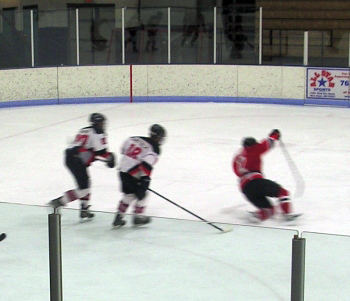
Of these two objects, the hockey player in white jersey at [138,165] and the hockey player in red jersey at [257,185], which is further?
the hockey player in red jersey at [257,185]

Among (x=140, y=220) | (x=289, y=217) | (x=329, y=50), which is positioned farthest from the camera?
(x=329, y=50)

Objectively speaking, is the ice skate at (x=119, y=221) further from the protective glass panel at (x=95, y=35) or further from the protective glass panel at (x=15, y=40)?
the protective glass panel at (x=95, y=35)

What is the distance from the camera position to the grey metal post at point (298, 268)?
241 centimetres

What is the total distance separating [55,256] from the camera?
8.96 feet

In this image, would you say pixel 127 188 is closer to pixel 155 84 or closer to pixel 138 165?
pixel 138 165

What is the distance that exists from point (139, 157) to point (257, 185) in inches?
36.2

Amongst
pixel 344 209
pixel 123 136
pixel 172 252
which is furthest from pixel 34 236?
pixel 123 136

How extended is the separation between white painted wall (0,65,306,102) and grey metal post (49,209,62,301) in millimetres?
10260

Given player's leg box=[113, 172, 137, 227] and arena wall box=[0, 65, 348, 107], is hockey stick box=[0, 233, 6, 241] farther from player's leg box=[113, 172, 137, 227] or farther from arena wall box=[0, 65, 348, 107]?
arena wall box=[0, 65, 348, 107]

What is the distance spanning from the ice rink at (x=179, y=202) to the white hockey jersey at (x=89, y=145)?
626 millimetres

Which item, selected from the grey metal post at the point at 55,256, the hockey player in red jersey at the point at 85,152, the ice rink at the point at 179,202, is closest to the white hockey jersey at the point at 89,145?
the hockey player in red jersey at the point at 85,152

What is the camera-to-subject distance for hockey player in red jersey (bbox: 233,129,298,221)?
5.59 m

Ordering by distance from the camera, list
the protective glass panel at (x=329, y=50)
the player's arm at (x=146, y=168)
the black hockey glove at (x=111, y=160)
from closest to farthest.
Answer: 1. the player's arm at (x=146, y=168)
2. the black hockey glove at (x=111, y=160)
3. the protective glass panel at (x=329, y=50)

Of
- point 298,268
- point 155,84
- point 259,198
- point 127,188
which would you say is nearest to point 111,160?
point 127,188
